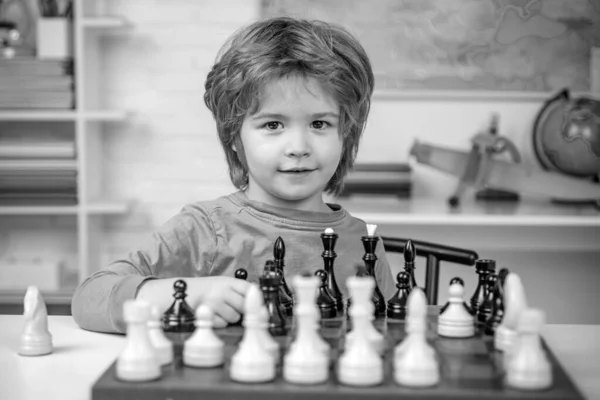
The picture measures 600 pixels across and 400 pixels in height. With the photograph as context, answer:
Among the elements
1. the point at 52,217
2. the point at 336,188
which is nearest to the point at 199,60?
the point at 52,217

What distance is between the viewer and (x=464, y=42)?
3.62 m

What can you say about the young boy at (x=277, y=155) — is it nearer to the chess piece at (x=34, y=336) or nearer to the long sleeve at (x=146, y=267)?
the long sleeve at (x=146, y=267)

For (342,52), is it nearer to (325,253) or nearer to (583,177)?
(325,253)

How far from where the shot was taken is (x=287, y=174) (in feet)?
4.36

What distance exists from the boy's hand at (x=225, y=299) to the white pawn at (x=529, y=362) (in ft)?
1.16

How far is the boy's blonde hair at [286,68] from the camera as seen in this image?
134 centimetres

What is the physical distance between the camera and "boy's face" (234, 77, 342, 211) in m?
1.29

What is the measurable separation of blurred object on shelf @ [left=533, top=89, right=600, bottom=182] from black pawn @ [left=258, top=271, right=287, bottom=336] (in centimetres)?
263

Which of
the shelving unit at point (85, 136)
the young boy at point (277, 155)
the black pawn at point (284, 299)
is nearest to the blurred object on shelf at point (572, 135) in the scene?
the shelving unit at point (85, 136)

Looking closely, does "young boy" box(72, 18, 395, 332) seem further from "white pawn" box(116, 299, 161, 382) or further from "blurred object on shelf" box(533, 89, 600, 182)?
"blurred object on shelf" box(533, 89, 600, 182)

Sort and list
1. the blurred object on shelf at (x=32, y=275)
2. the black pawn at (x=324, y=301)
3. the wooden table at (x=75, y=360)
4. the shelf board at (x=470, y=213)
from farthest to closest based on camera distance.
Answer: the blurred object on shelf at (x=32, y=275) → the shelf board at (x=470, y=213) → the black pawn at (x=324, y=301) → the wooden table at (x=75, y=360)

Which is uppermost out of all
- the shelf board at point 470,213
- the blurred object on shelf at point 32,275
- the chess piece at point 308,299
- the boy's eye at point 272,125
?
the boy's eye at point 272,125

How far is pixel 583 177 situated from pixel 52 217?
7.69 feet

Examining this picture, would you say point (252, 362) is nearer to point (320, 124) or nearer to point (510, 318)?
point (510, 318)
